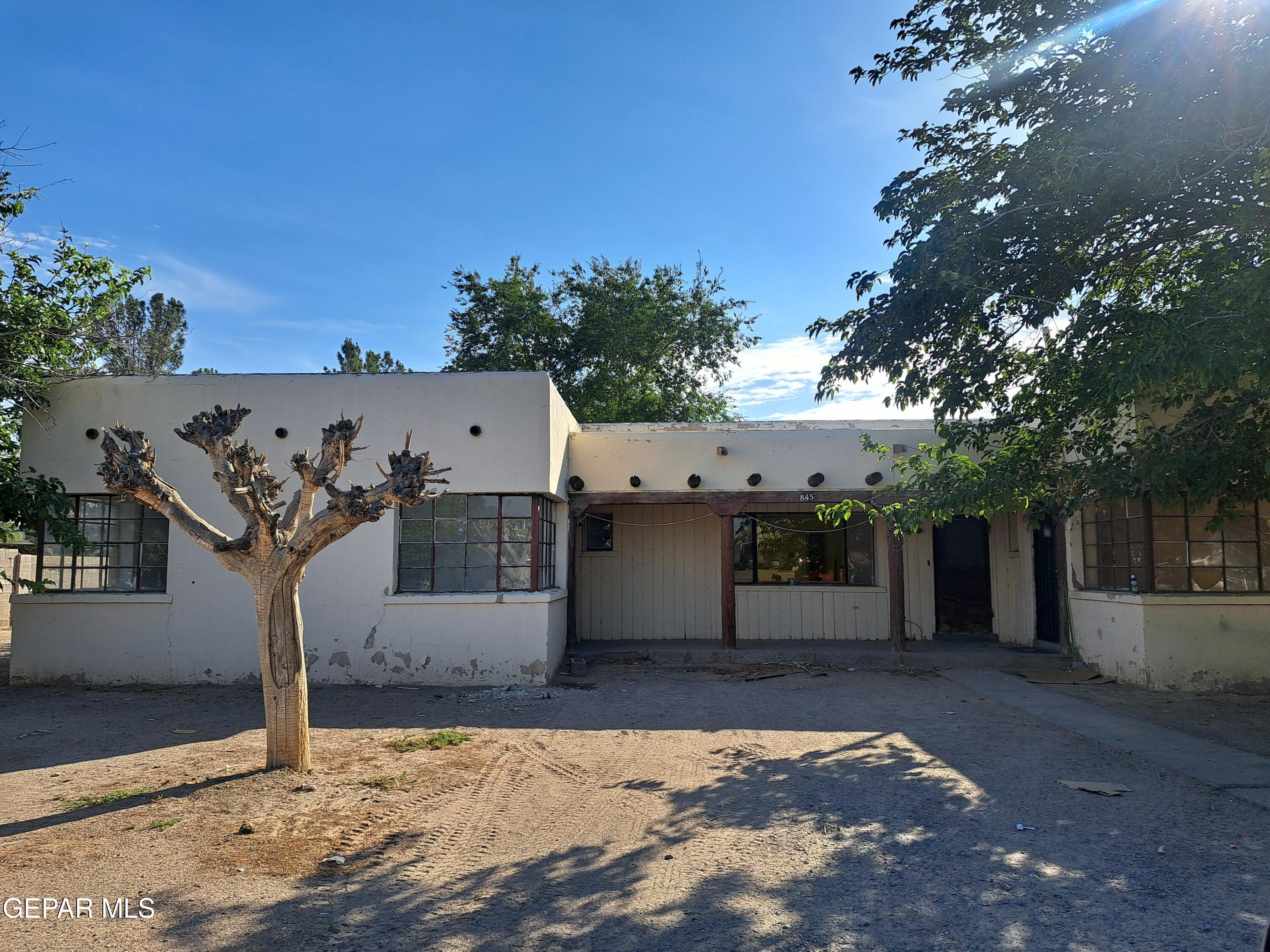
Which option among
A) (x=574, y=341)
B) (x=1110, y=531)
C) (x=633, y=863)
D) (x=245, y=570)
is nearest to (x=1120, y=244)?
(x=1110, y=531)

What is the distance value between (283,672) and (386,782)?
1.10 m

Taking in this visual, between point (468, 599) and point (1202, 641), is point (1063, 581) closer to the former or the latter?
point (1202, 641)

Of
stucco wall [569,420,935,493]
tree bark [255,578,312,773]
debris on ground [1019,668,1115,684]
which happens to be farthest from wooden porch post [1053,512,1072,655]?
tree bark [255,578,312,773]

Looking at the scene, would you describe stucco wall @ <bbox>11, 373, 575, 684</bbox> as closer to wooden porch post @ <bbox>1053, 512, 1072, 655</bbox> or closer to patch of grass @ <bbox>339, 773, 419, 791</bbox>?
patch of grass @ <bbox>339, 773, 419, 791</bbox>

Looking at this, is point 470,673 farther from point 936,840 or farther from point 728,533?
point 936,840

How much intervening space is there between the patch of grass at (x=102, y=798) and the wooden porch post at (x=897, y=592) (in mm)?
9503

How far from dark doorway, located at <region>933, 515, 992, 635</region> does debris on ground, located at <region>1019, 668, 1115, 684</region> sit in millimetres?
2529

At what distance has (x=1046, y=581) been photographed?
41.0ft

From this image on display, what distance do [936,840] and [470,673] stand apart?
6566 mm

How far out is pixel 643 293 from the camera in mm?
24000

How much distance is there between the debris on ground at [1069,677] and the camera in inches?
404

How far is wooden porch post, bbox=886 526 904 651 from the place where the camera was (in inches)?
467

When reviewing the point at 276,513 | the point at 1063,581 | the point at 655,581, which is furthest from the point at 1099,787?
the point at 655,581

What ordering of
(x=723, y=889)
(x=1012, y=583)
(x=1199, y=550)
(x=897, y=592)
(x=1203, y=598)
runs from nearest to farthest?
(x=723, y=889)
(x=1203, y=598)
(x=1199, y=550)
(x=897, y=592)
(x=1012, y=583)
